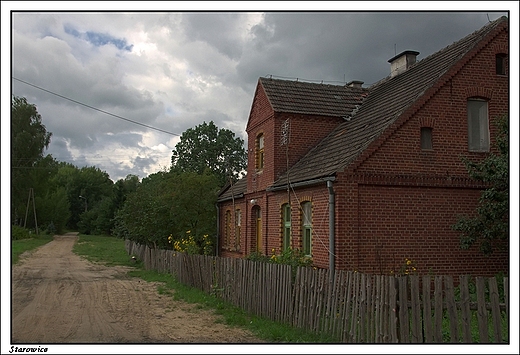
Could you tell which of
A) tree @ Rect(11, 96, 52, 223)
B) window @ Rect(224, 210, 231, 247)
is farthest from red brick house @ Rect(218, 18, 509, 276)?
tree @ Rect(11, 96, 52, 223)

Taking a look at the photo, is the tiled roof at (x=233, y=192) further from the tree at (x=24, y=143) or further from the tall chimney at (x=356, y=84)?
the tree at (x=24, y=143)

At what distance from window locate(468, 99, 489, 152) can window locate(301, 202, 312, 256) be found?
15.1ft

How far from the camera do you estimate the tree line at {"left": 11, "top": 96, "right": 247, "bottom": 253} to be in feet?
77.0

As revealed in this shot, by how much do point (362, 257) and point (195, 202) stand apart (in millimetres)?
12915

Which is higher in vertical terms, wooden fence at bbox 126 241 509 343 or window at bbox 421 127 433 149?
window at bbox 421 127 433 149

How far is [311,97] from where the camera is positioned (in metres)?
17.6

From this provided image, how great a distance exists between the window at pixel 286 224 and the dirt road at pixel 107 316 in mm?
3885

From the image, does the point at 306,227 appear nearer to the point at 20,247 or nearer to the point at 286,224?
the point at 286,224

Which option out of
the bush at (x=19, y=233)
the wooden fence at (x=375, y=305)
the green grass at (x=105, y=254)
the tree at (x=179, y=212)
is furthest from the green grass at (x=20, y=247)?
the wooden fence at (x=375, y=305)

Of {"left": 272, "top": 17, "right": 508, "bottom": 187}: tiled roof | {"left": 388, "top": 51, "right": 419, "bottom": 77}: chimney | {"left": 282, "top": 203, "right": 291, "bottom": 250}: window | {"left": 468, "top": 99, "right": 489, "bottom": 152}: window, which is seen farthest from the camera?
{"left": 388, "top": 51, "right": 419, "bottom": 77}: chimney

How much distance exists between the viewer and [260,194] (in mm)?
17672

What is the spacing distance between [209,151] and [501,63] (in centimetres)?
5289

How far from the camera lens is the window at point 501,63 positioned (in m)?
13.1

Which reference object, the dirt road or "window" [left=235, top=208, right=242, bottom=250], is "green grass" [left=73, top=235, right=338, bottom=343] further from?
"window" [left=235, top=208, right=242, bottom=250]
